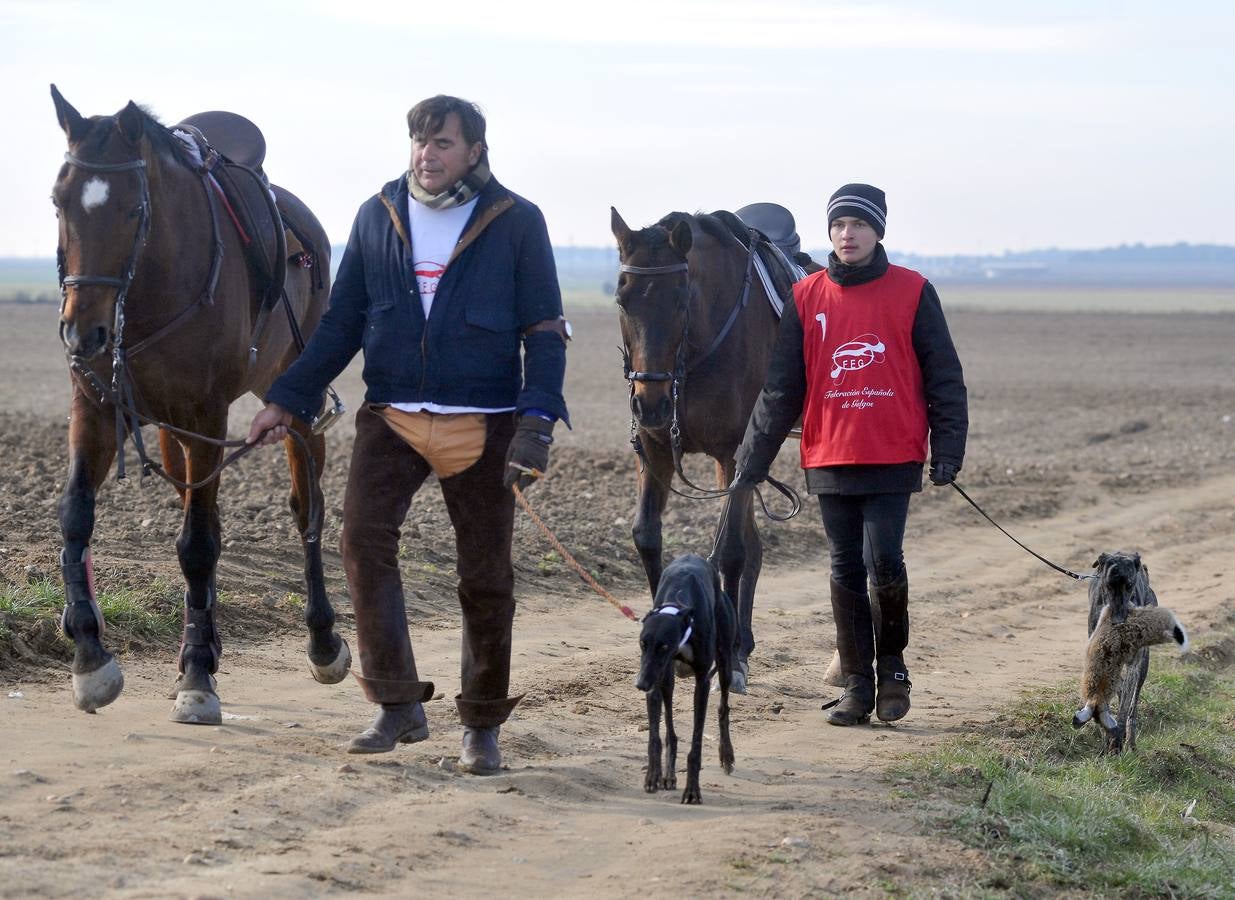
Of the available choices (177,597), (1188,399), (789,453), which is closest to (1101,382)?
(1188,399)

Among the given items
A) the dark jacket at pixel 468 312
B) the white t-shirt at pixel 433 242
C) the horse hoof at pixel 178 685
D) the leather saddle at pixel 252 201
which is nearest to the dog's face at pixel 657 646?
the dark jacket at pixel 468 312

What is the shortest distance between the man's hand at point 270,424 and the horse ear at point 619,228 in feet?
7.50

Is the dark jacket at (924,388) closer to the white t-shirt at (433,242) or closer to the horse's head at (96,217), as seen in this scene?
the white t-shirt at (433,242)

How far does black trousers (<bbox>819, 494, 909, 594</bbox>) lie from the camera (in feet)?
23.8

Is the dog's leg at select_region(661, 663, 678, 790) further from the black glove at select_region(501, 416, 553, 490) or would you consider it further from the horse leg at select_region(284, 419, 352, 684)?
the horse leg at select_region(284, 419, 352, 684)

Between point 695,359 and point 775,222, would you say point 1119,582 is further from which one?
point 775,222

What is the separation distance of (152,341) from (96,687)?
144cm

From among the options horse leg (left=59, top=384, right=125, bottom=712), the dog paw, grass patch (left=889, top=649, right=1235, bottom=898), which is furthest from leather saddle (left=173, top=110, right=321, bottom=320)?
grass patch (left=889, top=649, right=1235, bottom=898)

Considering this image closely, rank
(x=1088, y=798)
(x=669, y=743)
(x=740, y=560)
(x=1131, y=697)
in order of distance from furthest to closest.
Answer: (x=740, y=560) → (x=1131, y=697) → (x=1088, y=798) → (x=669, y=743)

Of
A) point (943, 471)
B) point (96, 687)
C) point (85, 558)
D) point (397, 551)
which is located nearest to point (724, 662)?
point (397, 551)

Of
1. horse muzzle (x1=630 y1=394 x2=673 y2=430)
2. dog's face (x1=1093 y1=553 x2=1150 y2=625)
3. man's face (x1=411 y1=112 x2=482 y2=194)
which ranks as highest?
man's face (x1=411 y1=112 x2=482 y2=194)

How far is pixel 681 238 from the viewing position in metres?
7.82

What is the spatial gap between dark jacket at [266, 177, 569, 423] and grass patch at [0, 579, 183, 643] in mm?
2385

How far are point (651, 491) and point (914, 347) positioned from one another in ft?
5.60
